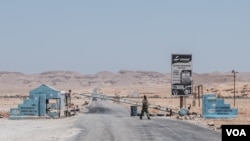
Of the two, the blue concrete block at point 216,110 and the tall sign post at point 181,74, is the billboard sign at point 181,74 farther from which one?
the blue concrete block at point 216,110

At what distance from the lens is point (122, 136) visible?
23000 mm

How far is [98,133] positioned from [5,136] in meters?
3.93

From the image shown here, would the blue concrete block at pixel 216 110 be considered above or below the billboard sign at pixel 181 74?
below

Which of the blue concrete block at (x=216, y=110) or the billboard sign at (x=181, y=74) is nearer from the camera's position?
the blue concrete block at (x=216, y=110)

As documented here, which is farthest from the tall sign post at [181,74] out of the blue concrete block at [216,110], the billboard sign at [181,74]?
the blue concrete block at [216,110]

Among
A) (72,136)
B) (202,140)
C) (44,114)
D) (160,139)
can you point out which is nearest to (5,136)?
(72,136)

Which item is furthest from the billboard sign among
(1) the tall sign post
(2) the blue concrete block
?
(2) the blue concrete block

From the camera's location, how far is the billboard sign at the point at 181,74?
4309 cm

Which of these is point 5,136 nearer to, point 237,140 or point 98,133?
point 98,133

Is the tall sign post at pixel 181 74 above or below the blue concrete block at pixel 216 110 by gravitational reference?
above

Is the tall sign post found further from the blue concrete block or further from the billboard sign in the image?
the blue concrete block

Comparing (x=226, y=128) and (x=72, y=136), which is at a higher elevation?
(x=226, y=128)

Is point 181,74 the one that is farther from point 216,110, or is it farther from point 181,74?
point 216,110

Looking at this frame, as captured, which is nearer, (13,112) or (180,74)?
(13,112)
